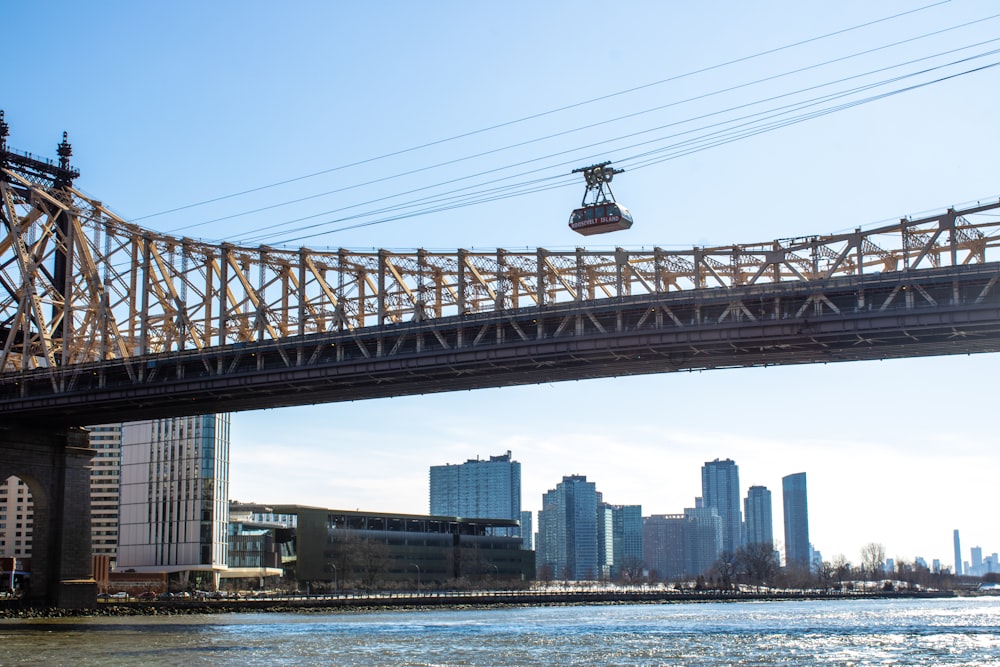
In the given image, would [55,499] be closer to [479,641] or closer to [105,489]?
[479,641]

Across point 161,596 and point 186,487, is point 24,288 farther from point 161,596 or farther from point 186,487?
point 186,487

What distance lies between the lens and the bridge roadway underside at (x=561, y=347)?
5234 centimetres

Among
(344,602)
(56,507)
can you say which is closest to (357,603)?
(344,602)

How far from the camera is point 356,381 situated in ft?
214

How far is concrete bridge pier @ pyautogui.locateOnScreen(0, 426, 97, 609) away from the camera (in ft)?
252

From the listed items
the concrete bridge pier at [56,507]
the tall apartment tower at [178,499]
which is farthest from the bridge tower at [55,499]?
the tall apartment tower at [178,499]

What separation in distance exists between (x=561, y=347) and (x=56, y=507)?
38631mm

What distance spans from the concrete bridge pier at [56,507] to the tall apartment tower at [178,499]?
38.7 metres

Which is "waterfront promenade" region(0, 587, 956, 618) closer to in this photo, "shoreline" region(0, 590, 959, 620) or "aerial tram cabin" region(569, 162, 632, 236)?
"shoreline" region(0, 590, 959, 620)

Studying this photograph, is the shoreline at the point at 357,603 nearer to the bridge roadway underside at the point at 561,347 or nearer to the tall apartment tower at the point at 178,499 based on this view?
the bridge roadway underside at the point at 561,347

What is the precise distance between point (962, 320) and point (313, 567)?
338 feet

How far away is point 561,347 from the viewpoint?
58750 millimetres

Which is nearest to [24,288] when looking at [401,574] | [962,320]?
[962,320]

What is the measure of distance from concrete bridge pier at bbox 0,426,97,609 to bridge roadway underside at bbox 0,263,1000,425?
2.20 meters
